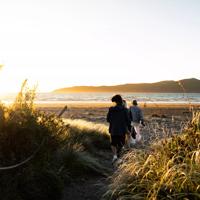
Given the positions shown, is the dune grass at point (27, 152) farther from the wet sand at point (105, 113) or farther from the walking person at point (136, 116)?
the wet sand at point (105, 113)

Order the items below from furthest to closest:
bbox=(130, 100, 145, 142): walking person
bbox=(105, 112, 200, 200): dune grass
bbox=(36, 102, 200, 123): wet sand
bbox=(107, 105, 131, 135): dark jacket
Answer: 1. bbox=(36, 102, 200, 123): wet sand
2. bbox=(130, 100, 145, 142): walking person
3. bbox=(107, 105, 131, 135): dark jacket
4. bbox=(105, 112, 200, 200): dune grass

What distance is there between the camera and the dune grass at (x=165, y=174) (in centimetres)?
641

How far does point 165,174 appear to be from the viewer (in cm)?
652

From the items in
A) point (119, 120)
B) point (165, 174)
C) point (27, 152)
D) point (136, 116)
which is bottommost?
point (165, 174)

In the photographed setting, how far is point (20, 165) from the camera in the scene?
723 cm

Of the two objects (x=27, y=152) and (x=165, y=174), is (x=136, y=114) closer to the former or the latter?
(x=27, y=152)

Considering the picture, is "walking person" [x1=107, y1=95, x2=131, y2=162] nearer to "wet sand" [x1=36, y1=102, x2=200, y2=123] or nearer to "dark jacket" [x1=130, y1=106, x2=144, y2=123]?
"dark jacket" [x1=130, y1=106, x2=144, y2=123]

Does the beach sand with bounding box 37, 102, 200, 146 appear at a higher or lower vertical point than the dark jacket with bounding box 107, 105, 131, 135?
lower

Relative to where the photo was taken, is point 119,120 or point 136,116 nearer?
point 119,120

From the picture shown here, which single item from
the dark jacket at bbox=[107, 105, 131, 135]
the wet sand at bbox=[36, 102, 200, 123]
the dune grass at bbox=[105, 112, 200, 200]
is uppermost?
the dark jacket at bbox=[107, 105, 131, 135]

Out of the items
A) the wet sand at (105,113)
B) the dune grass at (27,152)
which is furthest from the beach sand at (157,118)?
the dune grass at (27,152)

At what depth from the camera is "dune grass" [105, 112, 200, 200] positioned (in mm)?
6406

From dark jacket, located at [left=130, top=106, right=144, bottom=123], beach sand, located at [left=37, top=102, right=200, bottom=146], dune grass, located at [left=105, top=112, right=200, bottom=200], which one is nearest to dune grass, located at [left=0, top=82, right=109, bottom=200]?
dune grass, located at [left=105, top=112, right=200, bottom=200]

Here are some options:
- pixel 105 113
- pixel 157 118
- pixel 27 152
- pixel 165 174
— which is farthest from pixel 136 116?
pixel 105 113
